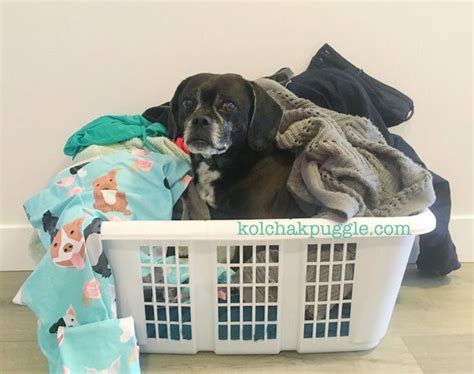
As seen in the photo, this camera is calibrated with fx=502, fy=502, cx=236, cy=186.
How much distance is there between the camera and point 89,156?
1.25 m

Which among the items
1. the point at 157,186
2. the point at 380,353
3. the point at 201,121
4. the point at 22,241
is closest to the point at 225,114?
the point at 201,121

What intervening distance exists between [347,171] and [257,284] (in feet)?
0.96

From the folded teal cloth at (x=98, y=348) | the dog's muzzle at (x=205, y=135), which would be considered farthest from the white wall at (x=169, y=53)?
the folded teal cloth at (x=98, y=348)

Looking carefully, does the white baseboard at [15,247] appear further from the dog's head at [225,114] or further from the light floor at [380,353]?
the dog's head at [225,114]

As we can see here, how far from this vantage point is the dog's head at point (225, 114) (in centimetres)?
107

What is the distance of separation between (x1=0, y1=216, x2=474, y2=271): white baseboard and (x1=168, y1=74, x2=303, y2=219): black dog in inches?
25.4

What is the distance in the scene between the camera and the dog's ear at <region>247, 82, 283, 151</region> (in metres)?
1.13

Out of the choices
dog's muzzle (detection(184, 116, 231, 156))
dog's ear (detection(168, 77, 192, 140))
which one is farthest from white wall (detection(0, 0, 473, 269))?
dog's muzzle (detection(184, 116, 231, 156))

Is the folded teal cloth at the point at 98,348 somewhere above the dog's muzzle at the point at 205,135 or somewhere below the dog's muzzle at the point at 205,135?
below

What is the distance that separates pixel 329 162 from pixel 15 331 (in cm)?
85

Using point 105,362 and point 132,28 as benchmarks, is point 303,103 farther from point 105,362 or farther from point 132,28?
point 105,362

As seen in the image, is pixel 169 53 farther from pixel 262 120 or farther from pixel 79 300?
pixel 79 300

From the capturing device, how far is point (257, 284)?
3.34 feet

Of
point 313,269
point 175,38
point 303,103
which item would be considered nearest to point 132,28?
point 175,38
